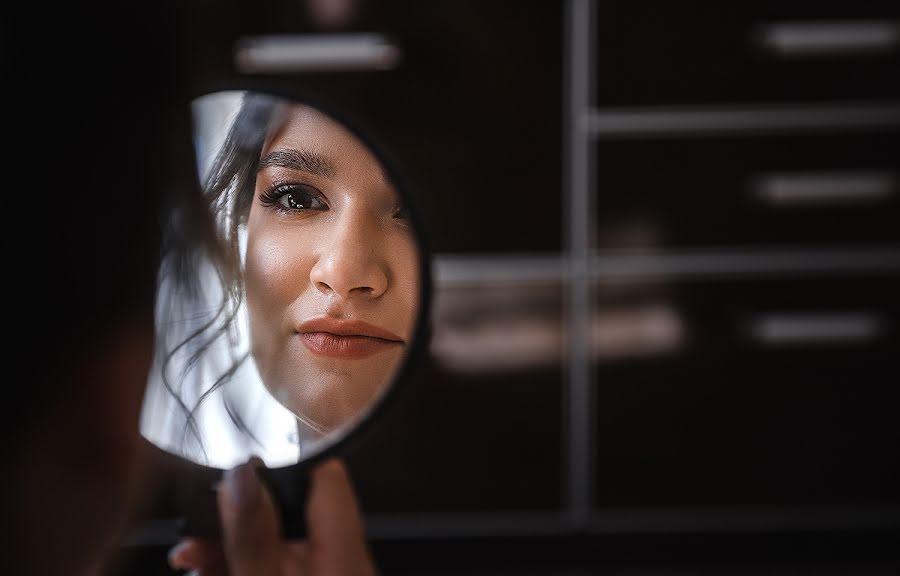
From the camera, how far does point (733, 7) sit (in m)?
1.19

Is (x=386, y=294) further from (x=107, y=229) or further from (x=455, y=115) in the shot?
(x=455, y=115)

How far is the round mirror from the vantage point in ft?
1.26

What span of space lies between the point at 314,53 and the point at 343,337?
35.1 inches

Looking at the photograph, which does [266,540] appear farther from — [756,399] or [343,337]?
[756,399]

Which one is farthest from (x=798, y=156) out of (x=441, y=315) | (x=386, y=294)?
(x=386, y=294)

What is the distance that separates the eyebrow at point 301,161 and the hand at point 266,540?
0.16 m

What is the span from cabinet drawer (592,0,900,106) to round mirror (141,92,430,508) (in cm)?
91

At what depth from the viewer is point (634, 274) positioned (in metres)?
1.26

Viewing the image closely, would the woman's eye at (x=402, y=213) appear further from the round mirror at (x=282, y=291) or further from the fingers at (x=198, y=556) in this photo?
the fingers at (x=198, y=556)

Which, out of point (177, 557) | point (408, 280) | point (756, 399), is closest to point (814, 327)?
point (756, 399)

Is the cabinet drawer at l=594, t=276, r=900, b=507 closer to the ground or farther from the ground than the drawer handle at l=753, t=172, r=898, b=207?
closer to the ground

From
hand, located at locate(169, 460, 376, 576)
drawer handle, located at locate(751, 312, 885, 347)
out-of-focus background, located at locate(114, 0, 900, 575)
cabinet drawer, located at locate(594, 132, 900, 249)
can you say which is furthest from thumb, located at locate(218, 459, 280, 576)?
drawer handle, located at locate(751, 312, 885, 347)

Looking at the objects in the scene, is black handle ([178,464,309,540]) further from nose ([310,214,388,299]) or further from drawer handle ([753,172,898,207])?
drawer handle ([753,172,898,207])

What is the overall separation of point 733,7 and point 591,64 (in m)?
0.25
